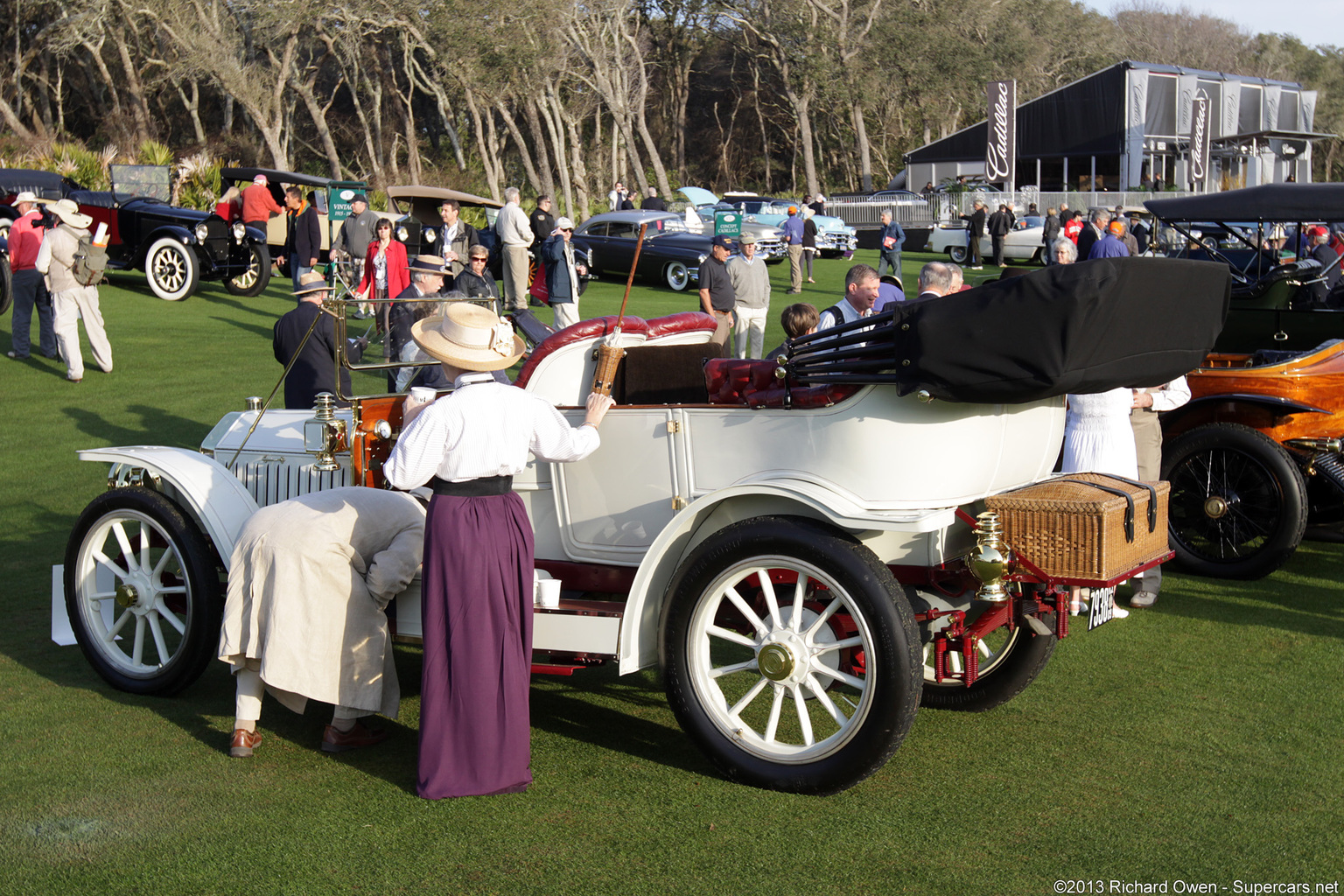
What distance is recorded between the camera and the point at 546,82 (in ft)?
131

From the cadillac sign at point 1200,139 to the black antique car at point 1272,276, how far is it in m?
33.7

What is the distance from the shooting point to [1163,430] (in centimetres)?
707

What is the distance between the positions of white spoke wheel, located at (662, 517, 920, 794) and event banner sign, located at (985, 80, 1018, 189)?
34.3 m

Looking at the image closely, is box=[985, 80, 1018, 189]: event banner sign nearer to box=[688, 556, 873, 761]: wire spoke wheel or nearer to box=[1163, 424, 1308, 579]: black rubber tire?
box=[1163, 424, 1308, 579]: black rubber tire

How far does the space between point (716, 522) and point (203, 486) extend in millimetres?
2176

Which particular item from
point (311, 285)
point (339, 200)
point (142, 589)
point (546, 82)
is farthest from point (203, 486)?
point (546, 82)

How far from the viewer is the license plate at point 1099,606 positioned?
155 inches

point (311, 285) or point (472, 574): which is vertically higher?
point (311, 285)

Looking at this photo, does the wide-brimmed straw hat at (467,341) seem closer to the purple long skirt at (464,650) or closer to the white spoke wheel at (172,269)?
the purple long skirt at (464,650)

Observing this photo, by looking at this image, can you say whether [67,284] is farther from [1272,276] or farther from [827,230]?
[827,230]

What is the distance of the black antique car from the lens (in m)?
7.88

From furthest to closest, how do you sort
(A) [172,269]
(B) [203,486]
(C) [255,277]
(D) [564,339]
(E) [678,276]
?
(E) [678,276], (C) [255,277], (A) [172,269], (B) [203,486], (D) [564,339]

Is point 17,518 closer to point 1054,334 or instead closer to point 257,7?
point 1054,334

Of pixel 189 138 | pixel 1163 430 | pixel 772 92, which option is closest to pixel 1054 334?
pixel 1163 430
